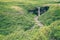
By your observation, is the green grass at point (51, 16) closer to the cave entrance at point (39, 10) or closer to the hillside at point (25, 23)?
the hillside at point (25, 23)

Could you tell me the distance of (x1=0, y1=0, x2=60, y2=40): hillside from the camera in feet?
117

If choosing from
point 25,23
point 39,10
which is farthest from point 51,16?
point 39,10

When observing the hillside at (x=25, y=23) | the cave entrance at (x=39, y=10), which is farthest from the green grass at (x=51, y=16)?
the cave entrance at (x=39, y=10)

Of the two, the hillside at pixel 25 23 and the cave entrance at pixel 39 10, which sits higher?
the hillside at pixel 25 23

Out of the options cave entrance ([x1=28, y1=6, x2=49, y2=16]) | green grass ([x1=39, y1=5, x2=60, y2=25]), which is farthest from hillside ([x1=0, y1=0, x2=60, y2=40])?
cave entrance ([x1=28, y1=6, x2=49, y2=16])

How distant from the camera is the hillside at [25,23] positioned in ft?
117

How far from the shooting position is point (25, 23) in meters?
45.8

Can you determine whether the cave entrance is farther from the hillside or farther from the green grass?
the green grass

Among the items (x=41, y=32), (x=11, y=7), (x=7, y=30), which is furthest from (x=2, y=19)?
(x=41, y=32)

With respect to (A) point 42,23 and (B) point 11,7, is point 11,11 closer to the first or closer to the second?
(B) point 11,7

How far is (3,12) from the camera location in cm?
4962

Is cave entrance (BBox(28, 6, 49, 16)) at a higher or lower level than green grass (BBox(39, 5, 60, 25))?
lower

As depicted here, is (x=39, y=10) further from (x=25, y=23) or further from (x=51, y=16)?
(x=25, y=23)

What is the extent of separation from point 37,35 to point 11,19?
43.0 ft
